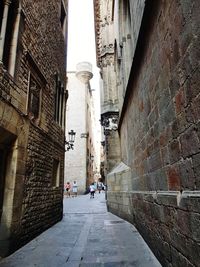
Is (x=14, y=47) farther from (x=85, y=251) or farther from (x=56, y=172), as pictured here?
(x=56, y=172)

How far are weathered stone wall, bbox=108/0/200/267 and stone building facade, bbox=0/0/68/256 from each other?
2395mm

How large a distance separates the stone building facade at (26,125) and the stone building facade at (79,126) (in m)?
18.0

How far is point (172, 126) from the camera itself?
2393 mm

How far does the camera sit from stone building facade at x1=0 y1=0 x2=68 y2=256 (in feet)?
13.0

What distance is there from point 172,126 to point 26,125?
3295mm

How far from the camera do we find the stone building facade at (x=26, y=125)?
3.97 m

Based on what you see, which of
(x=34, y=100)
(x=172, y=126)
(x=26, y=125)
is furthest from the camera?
(x=34, y=100)

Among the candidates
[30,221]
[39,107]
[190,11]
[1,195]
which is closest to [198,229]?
[190,11]

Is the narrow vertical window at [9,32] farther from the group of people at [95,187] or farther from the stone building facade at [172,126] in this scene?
the group of people at [95,187]

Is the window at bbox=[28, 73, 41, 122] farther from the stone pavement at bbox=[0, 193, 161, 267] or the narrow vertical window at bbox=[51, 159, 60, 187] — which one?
the stone pavement at bbox=[0, 193, 161, 267]

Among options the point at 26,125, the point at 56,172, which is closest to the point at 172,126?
the point at 26,125

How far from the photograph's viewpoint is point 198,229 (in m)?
1.81

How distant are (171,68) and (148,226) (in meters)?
2.71

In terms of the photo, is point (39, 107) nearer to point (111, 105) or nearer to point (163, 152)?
point (163, 152)
